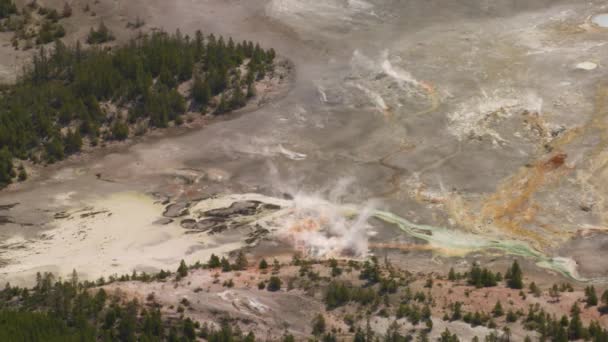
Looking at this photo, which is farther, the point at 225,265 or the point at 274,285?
the point at 225,265

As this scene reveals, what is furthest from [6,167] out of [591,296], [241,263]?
[591,296]

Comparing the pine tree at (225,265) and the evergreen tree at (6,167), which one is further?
the evergreen tree at (6,167)

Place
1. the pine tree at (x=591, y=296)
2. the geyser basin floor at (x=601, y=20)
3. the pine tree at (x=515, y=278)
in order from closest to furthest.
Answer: the pine tree at (x=591, y=296), the pine tree at (x=515, y=278), the geyser basin floor at (x=601, y=20)

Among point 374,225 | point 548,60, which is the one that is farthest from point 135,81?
point 548,60

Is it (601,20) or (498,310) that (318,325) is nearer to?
(498,310)

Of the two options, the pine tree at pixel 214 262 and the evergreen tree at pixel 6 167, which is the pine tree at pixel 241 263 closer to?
the pine tree at pixel 214 262

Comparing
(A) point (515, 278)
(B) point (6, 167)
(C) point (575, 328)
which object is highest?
(C) point (575, 328)

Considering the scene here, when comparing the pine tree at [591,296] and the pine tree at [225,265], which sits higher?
the pine tree at [591,296]

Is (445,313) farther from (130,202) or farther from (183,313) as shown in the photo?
(130,202)

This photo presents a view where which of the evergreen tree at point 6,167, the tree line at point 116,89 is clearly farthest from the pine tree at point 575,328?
the evergreen tree at point 6,167

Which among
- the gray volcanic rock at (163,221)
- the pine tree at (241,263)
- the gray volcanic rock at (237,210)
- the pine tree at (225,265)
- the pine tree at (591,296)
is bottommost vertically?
the gray volcanic rock at (163,221)

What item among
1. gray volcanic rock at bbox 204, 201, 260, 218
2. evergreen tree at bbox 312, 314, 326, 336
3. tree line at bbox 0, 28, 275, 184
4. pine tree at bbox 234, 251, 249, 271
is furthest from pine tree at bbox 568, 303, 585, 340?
tree line at bbox 0, 28, 275, 184
